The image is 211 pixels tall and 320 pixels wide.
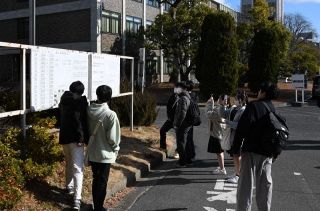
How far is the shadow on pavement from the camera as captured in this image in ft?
40.8

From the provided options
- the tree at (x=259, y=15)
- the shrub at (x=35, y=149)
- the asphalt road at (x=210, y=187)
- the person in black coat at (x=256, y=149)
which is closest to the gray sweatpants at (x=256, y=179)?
the person in black coat at (x=256, y=149)

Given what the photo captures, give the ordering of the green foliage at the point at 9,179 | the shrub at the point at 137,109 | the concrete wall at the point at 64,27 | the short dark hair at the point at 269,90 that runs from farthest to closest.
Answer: the concrete wall at the point at 64,27, the shrub at the point at 137,109, the short dark hair at the point at 269,90, the green foliage at the point at 9,179

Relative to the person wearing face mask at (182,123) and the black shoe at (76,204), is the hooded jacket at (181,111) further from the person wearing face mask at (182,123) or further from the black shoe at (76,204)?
the black shoe at (76,204)

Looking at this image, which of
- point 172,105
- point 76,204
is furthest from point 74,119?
point 172,105

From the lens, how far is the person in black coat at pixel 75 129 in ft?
20.2

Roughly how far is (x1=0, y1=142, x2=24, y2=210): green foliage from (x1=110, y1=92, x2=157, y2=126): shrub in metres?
7.47

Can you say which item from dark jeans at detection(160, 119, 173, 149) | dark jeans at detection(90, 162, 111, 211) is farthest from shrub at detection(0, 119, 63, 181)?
dark jeans at detection(160, 119, 173, 149)

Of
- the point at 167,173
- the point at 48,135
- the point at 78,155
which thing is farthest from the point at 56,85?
the point at 167,173

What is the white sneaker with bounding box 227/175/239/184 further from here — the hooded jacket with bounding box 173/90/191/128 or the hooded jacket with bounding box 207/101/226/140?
the hooded jacket with bounding box 173/90/191/128

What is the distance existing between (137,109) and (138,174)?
5226 millimetres

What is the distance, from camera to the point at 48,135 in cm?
676

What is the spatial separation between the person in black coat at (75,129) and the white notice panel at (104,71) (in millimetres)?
3076

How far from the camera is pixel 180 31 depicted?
36062 mm

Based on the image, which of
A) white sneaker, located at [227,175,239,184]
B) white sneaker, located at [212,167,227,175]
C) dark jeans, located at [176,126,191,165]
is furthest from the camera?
dark jeans, located at [176,126,191,165]
